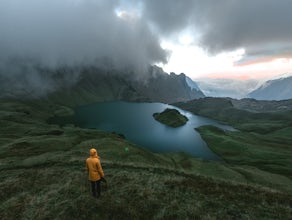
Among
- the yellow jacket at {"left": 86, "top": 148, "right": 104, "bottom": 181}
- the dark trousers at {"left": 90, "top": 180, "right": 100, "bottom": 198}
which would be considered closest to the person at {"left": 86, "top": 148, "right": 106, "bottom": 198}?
the yellow jacket at {"left": 86, "top": 148, "right": 104, "bottom": 181}

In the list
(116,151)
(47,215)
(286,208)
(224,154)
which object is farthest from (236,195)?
(224,154)

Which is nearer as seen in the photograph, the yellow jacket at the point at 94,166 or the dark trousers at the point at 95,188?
the yellow jacket at the point at 94,166

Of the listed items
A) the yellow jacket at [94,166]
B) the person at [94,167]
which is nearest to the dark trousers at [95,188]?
the person at [94,167]

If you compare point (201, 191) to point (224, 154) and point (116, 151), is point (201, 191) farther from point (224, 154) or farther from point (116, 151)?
point (224, 154)

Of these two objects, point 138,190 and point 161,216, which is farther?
point 138,190

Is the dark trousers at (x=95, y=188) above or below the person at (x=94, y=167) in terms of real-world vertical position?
below

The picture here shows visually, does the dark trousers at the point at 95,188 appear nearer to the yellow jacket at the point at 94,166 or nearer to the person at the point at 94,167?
the person at the point at 94,167

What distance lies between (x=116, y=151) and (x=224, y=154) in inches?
3462

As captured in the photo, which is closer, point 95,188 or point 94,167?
point 94,167

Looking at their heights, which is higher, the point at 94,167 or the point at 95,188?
the point at 94,167

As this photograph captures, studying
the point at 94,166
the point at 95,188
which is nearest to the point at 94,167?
the point at 94,166

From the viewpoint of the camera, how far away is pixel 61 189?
23.7 meters

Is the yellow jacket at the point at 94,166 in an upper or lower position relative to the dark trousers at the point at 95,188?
upper

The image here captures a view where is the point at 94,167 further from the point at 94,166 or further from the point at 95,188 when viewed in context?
the point at 95,188
